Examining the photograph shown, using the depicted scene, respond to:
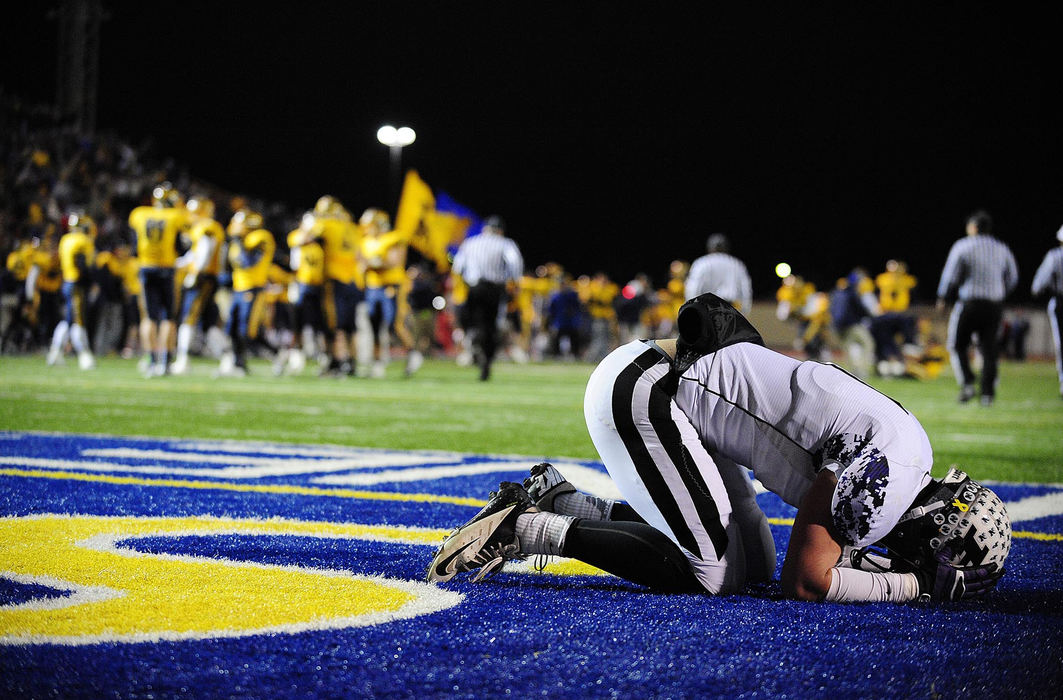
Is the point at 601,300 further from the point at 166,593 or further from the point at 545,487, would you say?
the point at 166,593

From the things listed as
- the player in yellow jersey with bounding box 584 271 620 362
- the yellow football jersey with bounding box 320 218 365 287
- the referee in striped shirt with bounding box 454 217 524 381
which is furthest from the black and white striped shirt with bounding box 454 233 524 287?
the player in yellow jersey with bounding box 584 271 620 362

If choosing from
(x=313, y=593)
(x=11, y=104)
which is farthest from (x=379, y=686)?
(x=11, y=104)

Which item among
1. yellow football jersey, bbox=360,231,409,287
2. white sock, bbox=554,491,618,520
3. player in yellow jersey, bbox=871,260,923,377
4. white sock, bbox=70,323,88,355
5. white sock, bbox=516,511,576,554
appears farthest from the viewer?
player in yellow jersey, bbox=871,260,923,377

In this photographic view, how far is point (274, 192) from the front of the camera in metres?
39.1

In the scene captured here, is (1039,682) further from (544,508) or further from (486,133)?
(486,133)

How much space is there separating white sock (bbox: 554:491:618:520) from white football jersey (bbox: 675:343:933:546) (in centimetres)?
41

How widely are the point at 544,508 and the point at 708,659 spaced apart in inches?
40.1

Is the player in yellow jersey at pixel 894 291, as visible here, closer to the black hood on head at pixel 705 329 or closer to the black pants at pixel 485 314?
the black pants at pixel 485 314

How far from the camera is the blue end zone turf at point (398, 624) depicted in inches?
79.0

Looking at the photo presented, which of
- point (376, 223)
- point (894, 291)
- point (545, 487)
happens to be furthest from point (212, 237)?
point (894, 291)

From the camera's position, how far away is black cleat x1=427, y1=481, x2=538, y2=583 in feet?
9.27

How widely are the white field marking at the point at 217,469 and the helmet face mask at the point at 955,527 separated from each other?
3.13 metres

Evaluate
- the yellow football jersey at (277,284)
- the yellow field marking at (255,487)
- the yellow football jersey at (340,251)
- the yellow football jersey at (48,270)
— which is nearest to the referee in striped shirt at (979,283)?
the yellow football jersey at (340,251)

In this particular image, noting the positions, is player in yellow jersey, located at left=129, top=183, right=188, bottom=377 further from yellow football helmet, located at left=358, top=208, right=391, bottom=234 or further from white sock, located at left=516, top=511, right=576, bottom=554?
white sock, located at left=516, top=511, right=576, bottom=554
